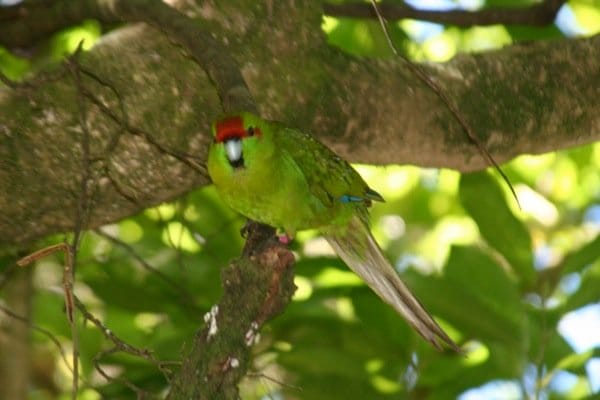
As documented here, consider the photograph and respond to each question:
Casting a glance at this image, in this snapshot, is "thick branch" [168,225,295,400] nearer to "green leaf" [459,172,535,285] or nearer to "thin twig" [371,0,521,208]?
"thin twig" [371,0,521,208]

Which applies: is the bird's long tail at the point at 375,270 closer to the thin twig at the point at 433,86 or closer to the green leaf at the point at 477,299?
the green leaf at the point at 477,299

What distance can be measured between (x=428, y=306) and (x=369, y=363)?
1.43 ft

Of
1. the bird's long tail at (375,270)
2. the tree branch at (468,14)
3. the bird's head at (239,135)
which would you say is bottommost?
the bird's long tail at (375,270)

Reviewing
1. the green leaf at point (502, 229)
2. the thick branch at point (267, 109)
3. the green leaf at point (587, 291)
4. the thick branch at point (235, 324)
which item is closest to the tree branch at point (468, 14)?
the thick branch at point (267, 109)

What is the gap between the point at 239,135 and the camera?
207 centimetres

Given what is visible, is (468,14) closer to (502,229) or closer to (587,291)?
(502,229)

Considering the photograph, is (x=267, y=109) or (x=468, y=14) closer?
(x=267, y=109)

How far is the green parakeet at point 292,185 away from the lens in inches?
84.7

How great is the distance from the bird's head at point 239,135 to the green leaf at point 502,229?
81 cm

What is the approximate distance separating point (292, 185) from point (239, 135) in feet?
0.81

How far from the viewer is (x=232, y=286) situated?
1.64 meters

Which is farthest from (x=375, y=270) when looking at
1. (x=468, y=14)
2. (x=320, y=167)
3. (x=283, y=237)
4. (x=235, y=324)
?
(x=468, y=14)

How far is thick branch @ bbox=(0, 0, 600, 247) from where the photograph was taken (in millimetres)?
2213

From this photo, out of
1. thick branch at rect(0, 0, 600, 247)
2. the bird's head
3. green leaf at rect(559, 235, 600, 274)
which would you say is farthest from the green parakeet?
green leaf at rect(559, 235, 600, 274)
